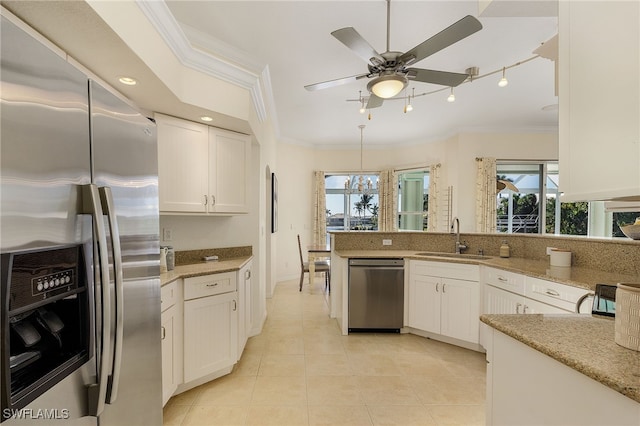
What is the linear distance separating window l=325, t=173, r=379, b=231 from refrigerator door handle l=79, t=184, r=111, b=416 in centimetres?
595

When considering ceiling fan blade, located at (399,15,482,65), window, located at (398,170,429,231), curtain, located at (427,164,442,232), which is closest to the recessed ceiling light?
ceiling fan blade, located at (399,15,482,65)

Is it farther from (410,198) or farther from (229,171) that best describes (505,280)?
(410,198)

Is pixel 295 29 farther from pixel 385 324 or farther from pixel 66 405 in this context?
pixel 385 324

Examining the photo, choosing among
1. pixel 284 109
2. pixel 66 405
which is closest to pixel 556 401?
pixel 66 405

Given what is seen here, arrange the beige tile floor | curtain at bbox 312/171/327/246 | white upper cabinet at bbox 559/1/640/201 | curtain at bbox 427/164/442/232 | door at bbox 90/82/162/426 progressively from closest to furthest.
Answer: white upper cabinet at bbox 559/1/640/201 → door at bbox 90/82/162/426 → the beige tile floor → curtain at bbox 427/164/442/232 → curtain at bbox 312/171/327/246

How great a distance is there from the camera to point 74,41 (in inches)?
55.8

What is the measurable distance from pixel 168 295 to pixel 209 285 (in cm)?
38

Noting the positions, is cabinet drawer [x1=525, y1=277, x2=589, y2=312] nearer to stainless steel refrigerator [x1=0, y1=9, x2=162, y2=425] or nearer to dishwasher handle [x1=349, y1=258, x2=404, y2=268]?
dishwasher handle [x1=349, y1=258, x2=404, y2=268]

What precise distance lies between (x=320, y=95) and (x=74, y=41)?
110 inches

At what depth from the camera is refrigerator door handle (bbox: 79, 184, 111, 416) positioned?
2.97 feet

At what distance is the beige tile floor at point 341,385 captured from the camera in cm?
196

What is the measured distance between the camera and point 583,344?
34.9 inches

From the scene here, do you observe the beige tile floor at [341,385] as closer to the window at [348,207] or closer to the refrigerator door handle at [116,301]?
the refrigerator door handle at [116,301]

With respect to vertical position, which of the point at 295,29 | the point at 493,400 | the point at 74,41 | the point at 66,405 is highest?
the point at 295,29
